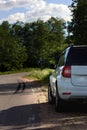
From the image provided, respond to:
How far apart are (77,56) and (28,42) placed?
374ft

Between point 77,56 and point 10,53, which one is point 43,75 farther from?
point 10,53

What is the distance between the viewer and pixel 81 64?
13539mm

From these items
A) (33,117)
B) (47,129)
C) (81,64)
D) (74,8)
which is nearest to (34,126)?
(47,129)

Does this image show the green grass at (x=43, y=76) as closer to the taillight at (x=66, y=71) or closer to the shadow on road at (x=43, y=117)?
the shadow on road at (x=43, y=117)

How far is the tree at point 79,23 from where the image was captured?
32344 mm

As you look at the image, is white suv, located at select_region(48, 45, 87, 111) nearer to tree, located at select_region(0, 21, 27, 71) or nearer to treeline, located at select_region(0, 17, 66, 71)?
treeline, located at select_region(0, 17, 66, 71)

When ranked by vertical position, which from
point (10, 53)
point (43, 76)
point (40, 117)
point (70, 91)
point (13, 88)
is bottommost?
point (10, 53)

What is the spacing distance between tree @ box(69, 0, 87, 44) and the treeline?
6566 centimetres

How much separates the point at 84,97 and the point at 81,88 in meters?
0.27

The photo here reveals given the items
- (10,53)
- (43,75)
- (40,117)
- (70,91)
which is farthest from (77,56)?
(10,53)

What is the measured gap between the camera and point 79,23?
33.4 m

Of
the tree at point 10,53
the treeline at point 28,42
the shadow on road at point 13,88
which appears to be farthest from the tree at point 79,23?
the tree at point 10,53

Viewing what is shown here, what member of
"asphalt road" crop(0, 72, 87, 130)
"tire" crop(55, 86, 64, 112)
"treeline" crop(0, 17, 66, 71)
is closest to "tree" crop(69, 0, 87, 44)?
"asphalt road" crop(0, 72, 87, 130)

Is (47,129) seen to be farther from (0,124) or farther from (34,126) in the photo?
(0,124)
